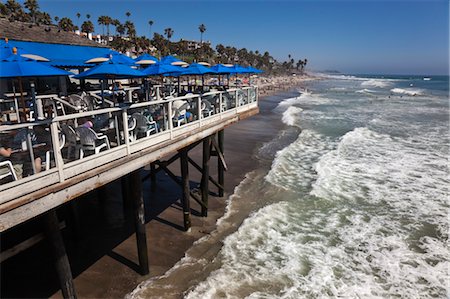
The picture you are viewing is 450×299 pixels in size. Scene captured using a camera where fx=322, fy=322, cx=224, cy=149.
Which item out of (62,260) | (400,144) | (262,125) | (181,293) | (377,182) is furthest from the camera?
(262,125)

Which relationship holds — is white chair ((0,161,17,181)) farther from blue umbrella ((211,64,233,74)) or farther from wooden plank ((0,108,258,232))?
blue umbrella ((211,64,233,74))

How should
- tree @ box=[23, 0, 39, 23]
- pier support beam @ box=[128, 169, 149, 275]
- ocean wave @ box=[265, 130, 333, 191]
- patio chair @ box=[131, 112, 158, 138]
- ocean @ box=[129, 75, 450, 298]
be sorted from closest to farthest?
patio chair @ box=[131, 112, 158, 138] < pier support beam @ box=[128, 169, 149, 275] < ocean @ box=[129, 75, 450, 298] < ocean wave @ box=[265, 130, 333, 191] < tree @ box=[23, 0, 39, 23]

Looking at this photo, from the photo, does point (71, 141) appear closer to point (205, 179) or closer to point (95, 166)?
point (95, 166)

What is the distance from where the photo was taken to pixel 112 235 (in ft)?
33.6

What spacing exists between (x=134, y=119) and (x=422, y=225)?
11.1 meters

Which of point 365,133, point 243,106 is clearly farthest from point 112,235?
point 365,133

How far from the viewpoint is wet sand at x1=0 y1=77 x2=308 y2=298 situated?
26.3 ft

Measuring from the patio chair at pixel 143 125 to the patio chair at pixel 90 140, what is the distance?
1030 mm

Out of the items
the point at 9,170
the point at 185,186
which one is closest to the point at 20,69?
the point at 9,170

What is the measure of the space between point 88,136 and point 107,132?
0.49m

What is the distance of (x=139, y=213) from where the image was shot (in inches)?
314

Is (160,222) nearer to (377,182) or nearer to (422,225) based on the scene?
(422,225)

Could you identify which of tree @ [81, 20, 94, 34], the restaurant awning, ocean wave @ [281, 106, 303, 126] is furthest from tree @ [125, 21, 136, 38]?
the restaurant awning

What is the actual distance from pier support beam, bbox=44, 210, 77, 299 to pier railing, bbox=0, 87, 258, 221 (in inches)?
35.3
